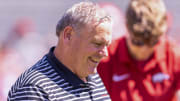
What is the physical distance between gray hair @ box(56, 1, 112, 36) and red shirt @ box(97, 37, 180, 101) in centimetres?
103

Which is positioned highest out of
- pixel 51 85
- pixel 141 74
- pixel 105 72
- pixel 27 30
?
pixel 51 85

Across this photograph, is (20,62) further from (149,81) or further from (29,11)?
(149,81)

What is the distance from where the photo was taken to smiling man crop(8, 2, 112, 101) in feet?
8.89

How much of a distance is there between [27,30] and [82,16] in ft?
18.4

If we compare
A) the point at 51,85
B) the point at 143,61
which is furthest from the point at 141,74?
the point at 51,85

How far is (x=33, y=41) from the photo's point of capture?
27.0 feet

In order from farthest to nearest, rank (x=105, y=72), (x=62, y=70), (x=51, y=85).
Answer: (x=105, y=72) < (x=62, y=70) < (x=51, y=85)

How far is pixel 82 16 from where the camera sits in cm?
274

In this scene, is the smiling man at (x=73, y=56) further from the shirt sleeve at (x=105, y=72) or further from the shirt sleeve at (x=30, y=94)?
the shirt sleeve at (x=105, y=72)

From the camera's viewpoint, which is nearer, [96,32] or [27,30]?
[96,32]

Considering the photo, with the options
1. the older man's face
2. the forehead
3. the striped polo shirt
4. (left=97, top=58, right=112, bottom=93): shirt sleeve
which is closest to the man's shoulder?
the striped polo shirt

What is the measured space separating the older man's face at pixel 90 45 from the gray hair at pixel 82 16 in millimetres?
32

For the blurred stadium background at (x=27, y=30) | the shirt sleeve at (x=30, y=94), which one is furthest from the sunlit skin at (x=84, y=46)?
the blurred stadium background at (x=27, y=30)

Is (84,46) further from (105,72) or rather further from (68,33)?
(105,72)
